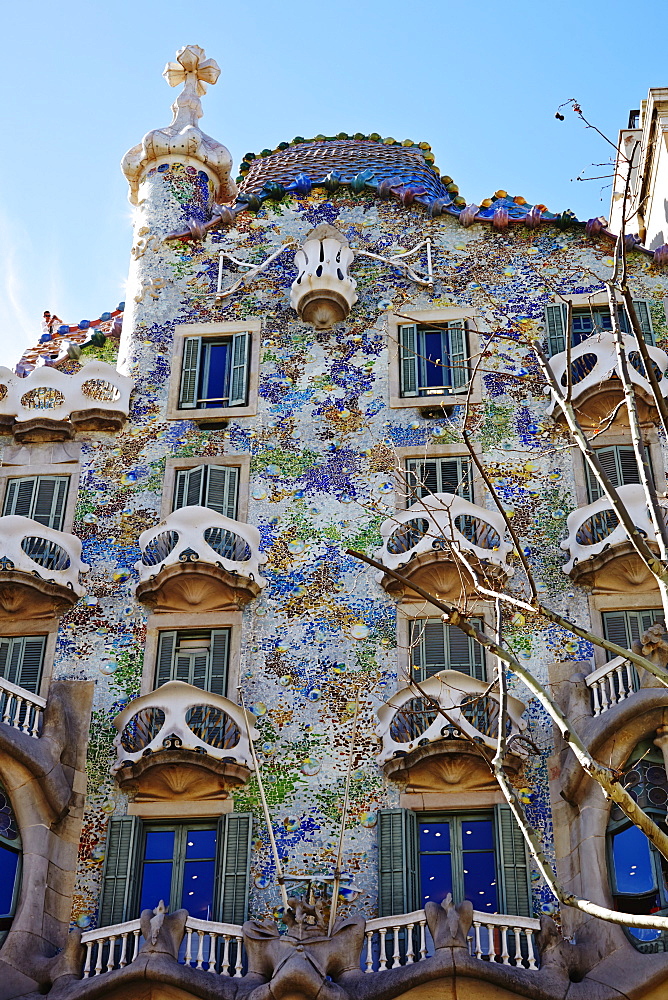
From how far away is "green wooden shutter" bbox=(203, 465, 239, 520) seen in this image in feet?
72.1

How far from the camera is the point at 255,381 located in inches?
920

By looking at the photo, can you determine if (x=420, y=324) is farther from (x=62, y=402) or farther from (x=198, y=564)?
(x=62, y=402)

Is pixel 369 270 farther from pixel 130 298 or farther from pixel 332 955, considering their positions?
pixel 332 955

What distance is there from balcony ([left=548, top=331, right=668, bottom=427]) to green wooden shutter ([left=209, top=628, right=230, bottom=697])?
5.67 metres

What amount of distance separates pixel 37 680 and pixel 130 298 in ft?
23.0

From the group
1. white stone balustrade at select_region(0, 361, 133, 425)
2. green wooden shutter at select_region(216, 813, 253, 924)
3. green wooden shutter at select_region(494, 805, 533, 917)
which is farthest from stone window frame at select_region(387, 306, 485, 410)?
green wooden shutter at select_region(216, 813, 253, 924)

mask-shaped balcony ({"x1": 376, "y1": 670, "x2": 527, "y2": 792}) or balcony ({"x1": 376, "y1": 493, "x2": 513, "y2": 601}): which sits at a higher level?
balcony ({"x1": 376, "y1": 493, "x2": 513, "y2": 601})

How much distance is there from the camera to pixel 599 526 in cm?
2064

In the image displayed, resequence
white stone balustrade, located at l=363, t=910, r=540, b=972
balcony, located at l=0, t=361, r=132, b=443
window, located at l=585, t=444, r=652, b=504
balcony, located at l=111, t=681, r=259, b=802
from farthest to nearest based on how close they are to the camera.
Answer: balcony, located at l=0, t=361, r=132, b=443 < window, located at l=585, t=444, r=652, b=504 < balcony, located at l=111, t=681, r=259, b=802 < white stone balustrade, located at l=363, t=910, r=540, b=972

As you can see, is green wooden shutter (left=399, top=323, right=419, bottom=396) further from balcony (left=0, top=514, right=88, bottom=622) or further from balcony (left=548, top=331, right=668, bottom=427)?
balcony (left=0, top=514, right=88, bottom=622)

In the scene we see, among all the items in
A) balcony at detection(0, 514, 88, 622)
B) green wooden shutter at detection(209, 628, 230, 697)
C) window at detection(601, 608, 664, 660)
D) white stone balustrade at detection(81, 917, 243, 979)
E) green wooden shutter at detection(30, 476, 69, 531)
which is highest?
green wooden shutter at detection(30, 476, 69, 531)

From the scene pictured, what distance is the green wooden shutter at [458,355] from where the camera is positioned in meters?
23.1

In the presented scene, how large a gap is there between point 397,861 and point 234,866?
1.93 metres

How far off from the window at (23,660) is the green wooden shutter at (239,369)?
472cm
